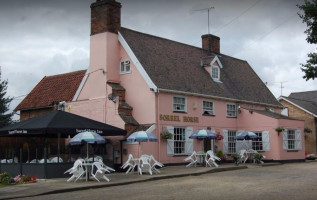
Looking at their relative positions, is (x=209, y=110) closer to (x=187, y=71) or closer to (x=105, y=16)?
(x=187, y=71)

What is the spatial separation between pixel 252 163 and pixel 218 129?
9.94ft

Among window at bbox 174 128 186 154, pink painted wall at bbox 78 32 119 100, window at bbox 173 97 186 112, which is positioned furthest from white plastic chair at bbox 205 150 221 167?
pink painted wall at bbox 78 32 119 100

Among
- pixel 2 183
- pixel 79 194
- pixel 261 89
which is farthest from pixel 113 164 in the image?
pixel 261 89

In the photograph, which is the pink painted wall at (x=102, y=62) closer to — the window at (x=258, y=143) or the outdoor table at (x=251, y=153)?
the outdoor table at (x=251, y=153)

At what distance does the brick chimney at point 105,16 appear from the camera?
82.1 feet

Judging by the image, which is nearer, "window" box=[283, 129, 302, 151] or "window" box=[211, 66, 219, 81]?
"window" box=[283, 129, 302, 151]

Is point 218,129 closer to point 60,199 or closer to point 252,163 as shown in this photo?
point 252,163

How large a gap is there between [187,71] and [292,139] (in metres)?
8.77

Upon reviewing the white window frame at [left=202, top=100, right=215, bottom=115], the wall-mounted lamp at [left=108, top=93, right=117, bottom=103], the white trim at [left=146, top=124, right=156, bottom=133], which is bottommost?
the white trim at [left=146, top=124, right=156, bottom=133]

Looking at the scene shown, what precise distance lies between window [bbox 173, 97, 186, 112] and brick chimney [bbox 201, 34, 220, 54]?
343 inches

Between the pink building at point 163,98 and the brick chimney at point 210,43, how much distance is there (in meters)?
2.81

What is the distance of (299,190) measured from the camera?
13.6 metres

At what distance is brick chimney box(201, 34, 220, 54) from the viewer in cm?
3328

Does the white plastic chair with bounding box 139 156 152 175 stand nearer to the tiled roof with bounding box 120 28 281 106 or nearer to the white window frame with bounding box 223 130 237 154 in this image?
the tiled roof with bounding box 120 28 281 106
